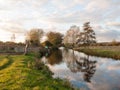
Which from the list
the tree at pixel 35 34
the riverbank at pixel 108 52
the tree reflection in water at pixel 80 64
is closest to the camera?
the tree reflection in water at pixel 80 64

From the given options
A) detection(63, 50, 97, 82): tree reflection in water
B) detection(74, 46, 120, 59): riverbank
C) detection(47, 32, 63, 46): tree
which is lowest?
detection(63, 50, 97, 82): tree reflection in water

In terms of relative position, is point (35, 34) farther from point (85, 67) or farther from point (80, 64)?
point (85, 67)

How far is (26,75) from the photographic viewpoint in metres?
17.9

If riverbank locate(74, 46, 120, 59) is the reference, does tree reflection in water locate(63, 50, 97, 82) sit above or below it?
below

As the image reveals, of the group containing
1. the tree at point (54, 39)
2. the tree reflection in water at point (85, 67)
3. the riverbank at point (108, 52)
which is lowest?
the tree reflection in water at point (85, 67)

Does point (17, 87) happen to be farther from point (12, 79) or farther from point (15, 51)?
point (15, 51)

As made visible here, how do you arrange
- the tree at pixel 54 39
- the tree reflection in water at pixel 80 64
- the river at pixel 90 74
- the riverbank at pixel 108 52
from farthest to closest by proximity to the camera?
the tree at pixel 54 39 < the riverbank at pixel 108 52 < the tree reflection in water at pixel 80 64 < the river at pixel 90 74

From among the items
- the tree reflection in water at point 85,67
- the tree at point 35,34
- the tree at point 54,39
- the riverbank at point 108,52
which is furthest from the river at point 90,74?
the tree at point 54,39

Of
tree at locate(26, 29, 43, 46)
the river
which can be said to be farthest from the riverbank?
tree at locate(26, 29, 43, 46)

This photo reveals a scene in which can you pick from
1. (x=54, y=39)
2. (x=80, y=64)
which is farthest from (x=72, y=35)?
(x=80, y=64)

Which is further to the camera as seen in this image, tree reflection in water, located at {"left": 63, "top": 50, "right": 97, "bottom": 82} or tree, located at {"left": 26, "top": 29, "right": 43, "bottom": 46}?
tree, located at {"left": 26, "top": 29, "right": 43, "bottom": 46}

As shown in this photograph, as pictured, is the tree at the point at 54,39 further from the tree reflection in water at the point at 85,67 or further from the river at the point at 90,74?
the river at the point at 90,74

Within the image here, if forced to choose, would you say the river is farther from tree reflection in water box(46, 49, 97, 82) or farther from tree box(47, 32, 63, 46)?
tree box(47, 32, 63, 46)

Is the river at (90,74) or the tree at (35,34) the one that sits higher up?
the tree at (35,34)
